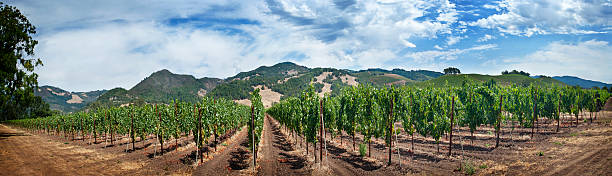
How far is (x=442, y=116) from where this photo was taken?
76.1 ft

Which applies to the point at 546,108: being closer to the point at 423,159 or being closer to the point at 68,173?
the point at 423,159

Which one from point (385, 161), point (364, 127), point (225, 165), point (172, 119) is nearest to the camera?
point (385, 161)

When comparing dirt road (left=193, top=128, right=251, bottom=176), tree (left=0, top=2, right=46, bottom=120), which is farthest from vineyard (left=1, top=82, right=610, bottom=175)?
tree (left=0, top=2, right=46, bottom=120)

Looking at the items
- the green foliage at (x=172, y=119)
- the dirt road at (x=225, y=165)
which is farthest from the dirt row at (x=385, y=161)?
the green foliage at (x=172, y=119)

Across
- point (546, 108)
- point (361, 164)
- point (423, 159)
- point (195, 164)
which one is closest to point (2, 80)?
point (195, 164)

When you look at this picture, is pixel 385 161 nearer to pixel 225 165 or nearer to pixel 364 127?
pixel 364 127

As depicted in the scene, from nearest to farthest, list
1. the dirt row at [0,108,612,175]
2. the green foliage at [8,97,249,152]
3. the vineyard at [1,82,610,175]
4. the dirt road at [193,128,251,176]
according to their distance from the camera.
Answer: the dirt row at [0,108,612,175], the dirt road at [193,128,251,176], the vineyard at [1,82,610,175], the green foliage at [8,97,249,152]

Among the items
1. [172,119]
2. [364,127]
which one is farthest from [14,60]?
[364,127]

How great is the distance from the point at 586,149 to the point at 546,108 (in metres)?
18.9

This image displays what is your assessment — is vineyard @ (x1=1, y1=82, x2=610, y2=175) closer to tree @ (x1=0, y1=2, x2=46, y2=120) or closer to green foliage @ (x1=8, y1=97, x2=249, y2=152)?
green foliage @ (x1=8, y1=97, x2=249, y2=152)

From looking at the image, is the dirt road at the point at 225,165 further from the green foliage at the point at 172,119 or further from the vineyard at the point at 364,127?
the green foliage at the point at 172,119

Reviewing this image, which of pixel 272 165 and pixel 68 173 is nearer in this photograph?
pixel 68 173

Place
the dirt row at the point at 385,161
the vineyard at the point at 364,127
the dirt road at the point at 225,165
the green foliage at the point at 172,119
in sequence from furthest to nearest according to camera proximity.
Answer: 1. the green foliage at the point at 172,119
2. the vineyard at the point at 364,127
3. the dirt road at the point at 225,165
4. the dirt row at the point at 385,161

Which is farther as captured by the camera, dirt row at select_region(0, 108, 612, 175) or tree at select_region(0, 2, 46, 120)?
tree at select_region(0, 2, 46, 120)
